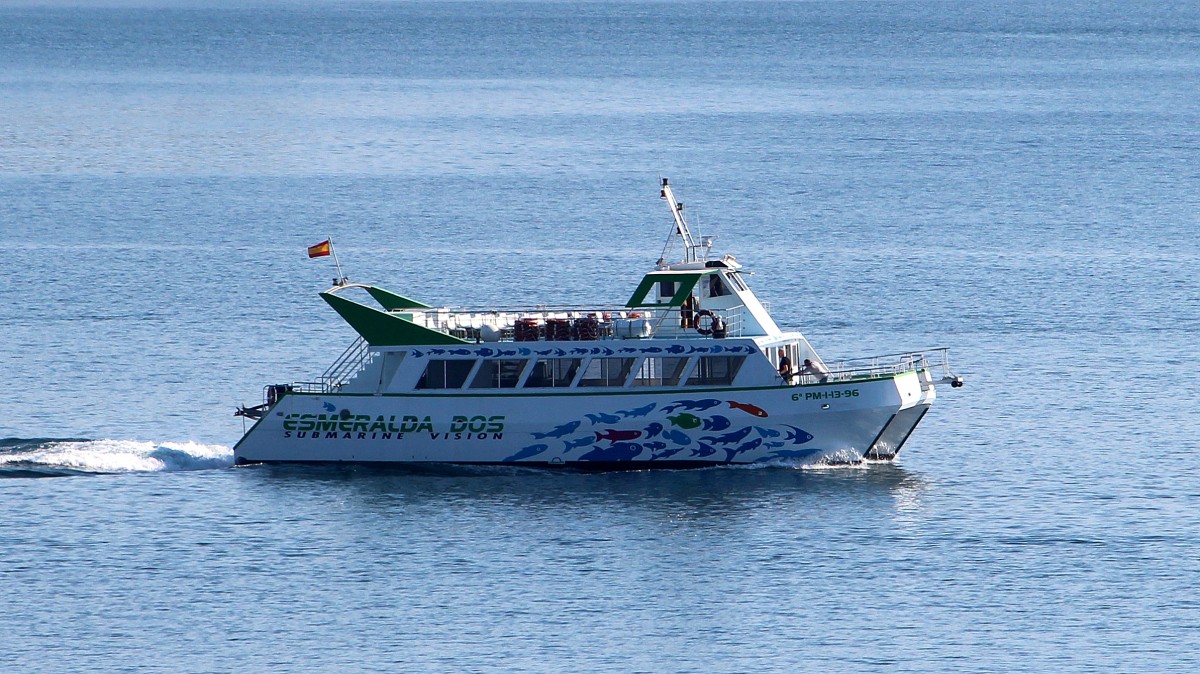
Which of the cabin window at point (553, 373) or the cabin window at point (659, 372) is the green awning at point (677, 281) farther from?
the cabin window at point (553, 373)

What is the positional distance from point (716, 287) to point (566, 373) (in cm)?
508

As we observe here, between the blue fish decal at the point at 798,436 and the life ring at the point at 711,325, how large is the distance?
3.29 metres

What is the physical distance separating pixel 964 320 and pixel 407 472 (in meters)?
33.0

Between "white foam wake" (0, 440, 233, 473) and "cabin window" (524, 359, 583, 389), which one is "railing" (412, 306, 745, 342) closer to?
"cabin window" (524, 359, 583, 389)

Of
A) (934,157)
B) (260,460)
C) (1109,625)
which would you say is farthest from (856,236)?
(1109,625)

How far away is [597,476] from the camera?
183 ft

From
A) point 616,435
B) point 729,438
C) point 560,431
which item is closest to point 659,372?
point 616,435

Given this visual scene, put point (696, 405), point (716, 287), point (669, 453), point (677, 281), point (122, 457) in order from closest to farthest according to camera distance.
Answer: point (696, 405)
point (669, 453)
point (677, 281)
point (716, 287)
point (122, 457)

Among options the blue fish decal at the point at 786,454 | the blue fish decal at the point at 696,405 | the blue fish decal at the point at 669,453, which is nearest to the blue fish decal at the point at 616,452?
the blue fish decal at the point at 669,453

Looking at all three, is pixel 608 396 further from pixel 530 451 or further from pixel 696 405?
pixel 530 451

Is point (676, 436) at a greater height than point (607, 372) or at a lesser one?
lesser

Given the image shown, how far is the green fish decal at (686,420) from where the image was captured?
55219 mm

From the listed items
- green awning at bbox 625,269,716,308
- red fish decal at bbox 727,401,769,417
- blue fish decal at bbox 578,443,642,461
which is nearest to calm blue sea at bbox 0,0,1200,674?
blue fish decal at bbox 578,443,642,461

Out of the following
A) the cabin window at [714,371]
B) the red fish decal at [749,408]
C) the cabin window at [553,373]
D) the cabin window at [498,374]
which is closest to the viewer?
the red fish decal at [749,408]
